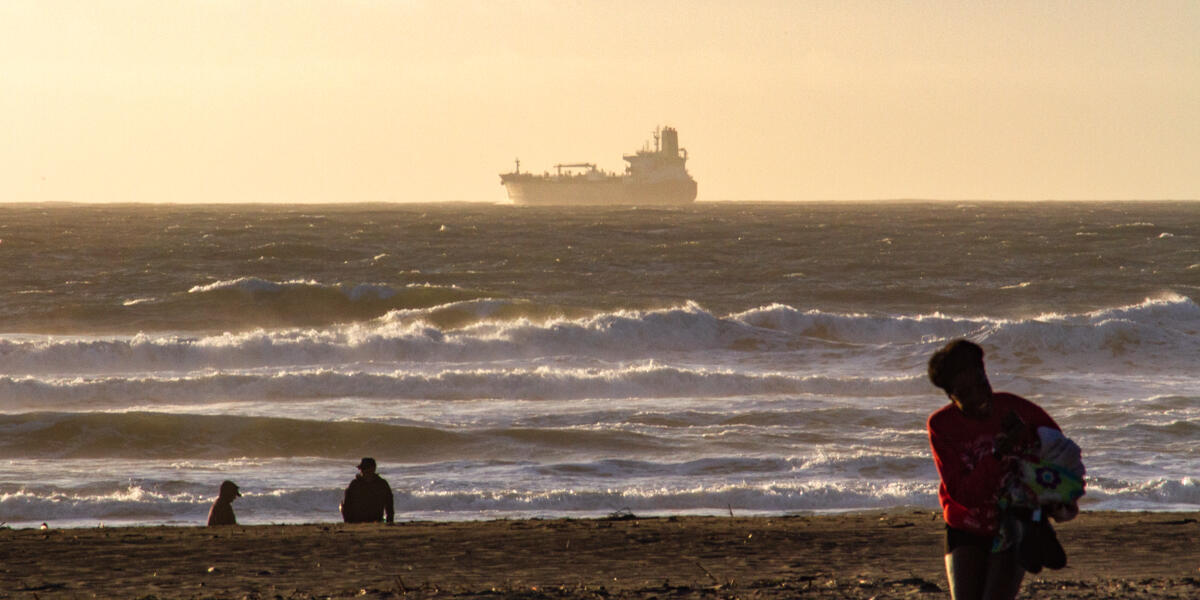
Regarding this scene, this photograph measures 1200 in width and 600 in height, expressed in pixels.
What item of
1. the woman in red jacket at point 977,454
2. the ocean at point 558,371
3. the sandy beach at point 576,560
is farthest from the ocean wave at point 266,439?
the woman in red jacket at point 977,454

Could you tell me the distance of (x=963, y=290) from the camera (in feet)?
133

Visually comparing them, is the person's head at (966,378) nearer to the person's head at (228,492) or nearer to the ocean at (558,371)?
the person's head at (228,492)

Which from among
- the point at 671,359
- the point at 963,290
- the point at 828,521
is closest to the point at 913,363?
the point at 671,359

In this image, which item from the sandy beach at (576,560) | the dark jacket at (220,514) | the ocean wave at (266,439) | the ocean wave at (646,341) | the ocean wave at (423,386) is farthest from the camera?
the ocean wave at (646,341)

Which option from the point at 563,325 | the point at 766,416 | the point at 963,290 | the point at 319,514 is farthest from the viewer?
the point at 963,290

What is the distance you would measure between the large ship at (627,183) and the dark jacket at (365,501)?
15222cm

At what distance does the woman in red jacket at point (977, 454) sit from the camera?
393 cm

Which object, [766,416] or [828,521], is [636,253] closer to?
[766,416]

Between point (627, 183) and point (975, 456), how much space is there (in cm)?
16015

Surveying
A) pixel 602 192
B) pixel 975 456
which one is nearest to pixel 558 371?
pixel 975 456

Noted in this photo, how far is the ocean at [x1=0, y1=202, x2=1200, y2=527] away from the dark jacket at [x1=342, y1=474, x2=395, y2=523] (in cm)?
118

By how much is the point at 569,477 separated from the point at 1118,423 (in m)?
7.40

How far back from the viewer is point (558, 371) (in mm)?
23266

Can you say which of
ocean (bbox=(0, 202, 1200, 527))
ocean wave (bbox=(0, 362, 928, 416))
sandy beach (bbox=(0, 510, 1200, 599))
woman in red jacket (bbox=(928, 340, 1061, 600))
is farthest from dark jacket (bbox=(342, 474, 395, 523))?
ocean wave (bbox=(0, 362, 928, 416))
